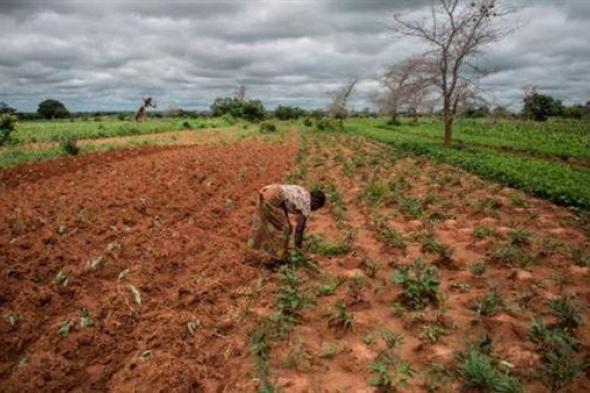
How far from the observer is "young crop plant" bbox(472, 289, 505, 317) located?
5.62 m

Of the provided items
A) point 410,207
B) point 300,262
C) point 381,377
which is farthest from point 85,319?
point 410,207

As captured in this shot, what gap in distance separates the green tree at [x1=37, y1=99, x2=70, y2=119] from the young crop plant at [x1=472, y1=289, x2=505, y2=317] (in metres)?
78.7

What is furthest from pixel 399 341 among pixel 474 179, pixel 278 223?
pixel 474 179

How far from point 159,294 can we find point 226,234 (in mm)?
2600

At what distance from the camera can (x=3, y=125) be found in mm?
21875

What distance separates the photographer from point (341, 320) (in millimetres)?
5430

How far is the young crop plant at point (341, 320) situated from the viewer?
5.36 meters

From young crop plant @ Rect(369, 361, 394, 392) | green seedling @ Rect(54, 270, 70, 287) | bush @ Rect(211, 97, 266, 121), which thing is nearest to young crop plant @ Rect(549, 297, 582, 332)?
young crop plant @ Rect(369, 361, 394, 392)

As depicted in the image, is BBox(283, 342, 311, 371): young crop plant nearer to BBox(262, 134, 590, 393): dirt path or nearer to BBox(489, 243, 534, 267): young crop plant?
BBox(262, 134, 590, 393): dirt path

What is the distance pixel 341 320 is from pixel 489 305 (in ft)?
5.38

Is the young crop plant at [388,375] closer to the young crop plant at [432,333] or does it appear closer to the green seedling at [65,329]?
the young crop plant at [432,333]

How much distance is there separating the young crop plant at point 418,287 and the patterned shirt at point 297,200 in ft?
4.62

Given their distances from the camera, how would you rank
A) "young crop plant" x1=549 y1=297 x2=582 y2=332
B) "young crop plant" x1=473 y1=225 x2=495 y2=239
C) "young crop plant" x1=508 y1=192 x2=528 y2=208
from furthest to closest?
"young crop plant" x1=508 y1=192 x2=528 y2=208 < "young crop plant" x1=473 y1=225 x2=495 y2=239 < "young crop plant" x1=549 y1=297 x2=582 y2=332

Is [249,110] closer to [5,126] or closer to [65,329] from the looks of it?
[5,126]
